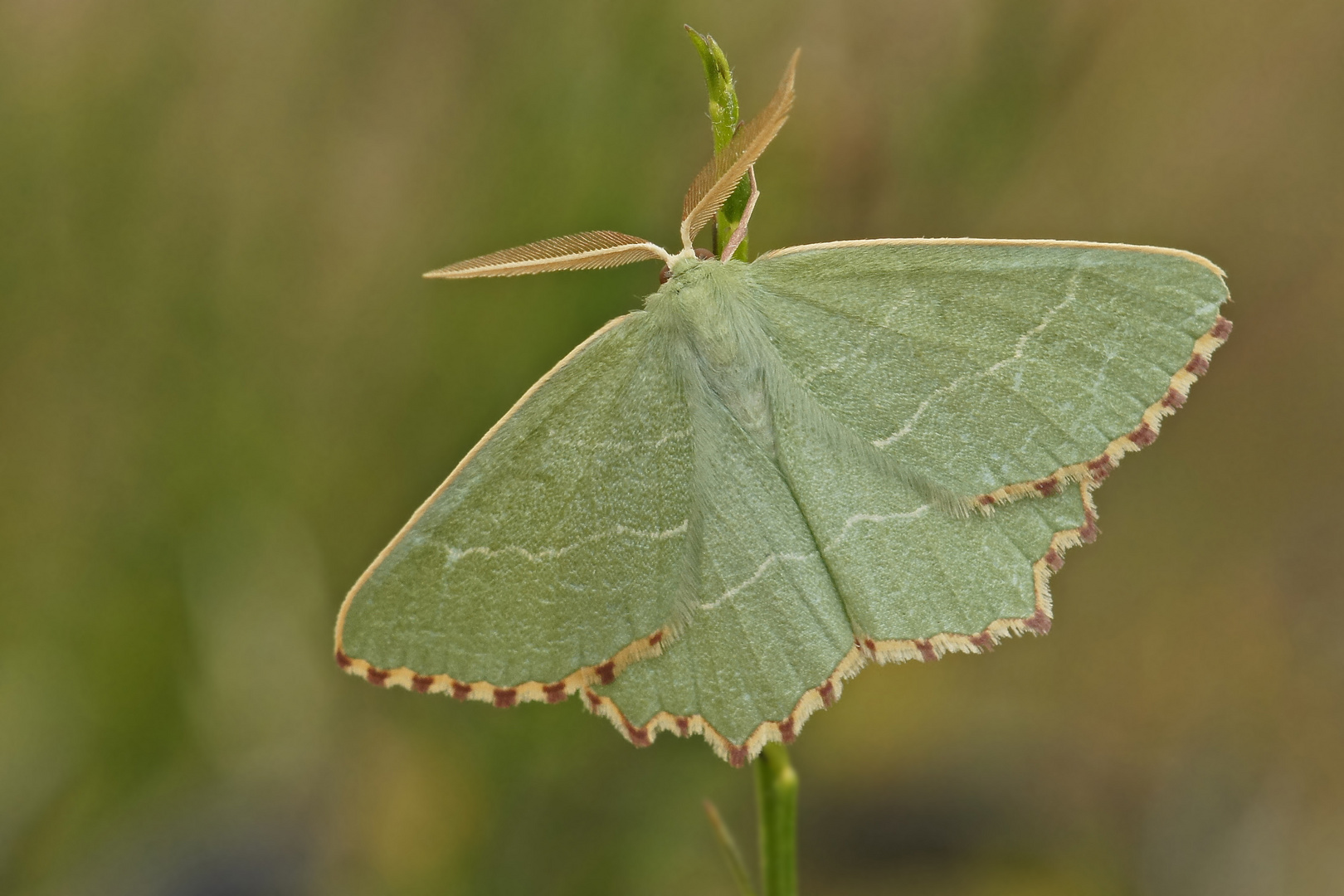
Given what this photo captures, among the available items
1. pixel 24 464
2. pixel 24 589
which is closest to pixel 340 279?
pixel 24 464

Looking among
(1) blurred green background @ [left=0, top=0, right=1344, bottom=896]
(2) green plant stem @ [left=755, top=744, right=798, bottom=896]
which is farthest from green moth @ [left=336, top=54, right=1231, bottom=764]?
(1) blurred green background @ [left=0, top=0, right=1344, bottom=896]

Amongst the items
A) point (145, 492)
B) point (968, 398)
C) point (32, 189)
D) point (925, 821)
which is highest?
point (32, 189)

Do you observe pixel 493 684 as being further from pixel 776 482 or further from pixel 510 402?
pixel 510 402

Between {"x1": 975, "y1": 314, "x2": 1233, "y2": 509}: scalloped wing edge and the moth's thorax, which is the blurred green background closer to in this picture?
the moth's thorax

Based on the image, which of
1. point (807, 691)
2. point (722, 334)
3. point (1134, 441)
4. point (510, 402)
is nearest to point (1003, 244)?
point (1134, 441)

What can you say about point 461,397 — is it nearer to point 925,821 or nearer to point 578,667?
point 578,667

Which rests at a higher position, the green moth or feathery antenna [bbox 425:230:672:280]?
feathery antenna [bbox 425:230:672:280]
